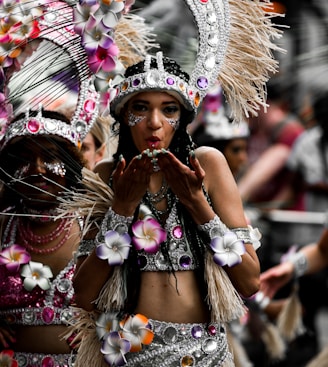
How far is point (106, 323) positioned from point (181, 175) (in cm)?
70

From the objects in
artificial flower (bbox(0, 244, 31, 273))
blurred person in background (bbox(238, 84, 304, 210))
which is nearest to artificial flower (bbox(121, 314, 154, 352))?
artificial flower (bbox(0, 244, 31, 273))

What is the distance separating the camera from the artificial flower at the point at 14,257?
5.70 meters

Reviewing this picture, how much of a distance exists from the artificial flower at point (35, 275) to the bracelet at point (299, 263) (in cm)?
194

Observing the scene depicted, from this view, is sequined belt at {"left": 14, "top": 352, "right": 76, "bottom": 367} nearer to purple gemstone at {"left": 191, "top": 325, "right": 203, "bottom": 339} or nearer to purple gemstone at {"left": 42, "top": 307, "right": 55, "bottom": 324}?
purple gemstone at {"left": 42, "top": 307, "right": 55, "bottom": 324}

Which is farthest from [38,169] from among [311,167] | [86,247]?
[311,167]

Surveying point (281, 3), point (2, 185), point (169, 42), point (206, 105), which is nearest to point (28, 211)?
point (2, 185)

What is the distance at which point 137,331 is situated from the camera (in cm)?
479

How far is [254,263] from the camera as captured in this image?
484cm

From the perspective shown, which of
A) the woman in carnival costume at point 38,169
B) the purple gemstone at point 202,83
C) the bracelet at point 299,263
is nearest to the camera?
the purple gemstone at point 202,83

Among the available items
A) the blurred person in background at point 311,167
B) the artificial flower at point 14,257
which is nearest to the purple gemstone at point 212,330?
the artificial flower at point 14,257

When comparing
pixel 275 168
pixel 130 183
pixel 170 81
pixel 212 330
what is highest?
pixel 170 81

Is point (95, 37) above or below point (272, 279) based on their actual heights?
above

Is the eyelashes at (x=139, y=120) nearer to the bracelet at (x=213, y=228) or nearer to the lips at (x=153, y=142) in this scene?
the lips at (x=153, y=142)

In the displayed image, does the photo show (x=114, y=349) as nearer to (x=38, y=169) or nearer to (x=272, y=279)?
(x=38, y=169)
